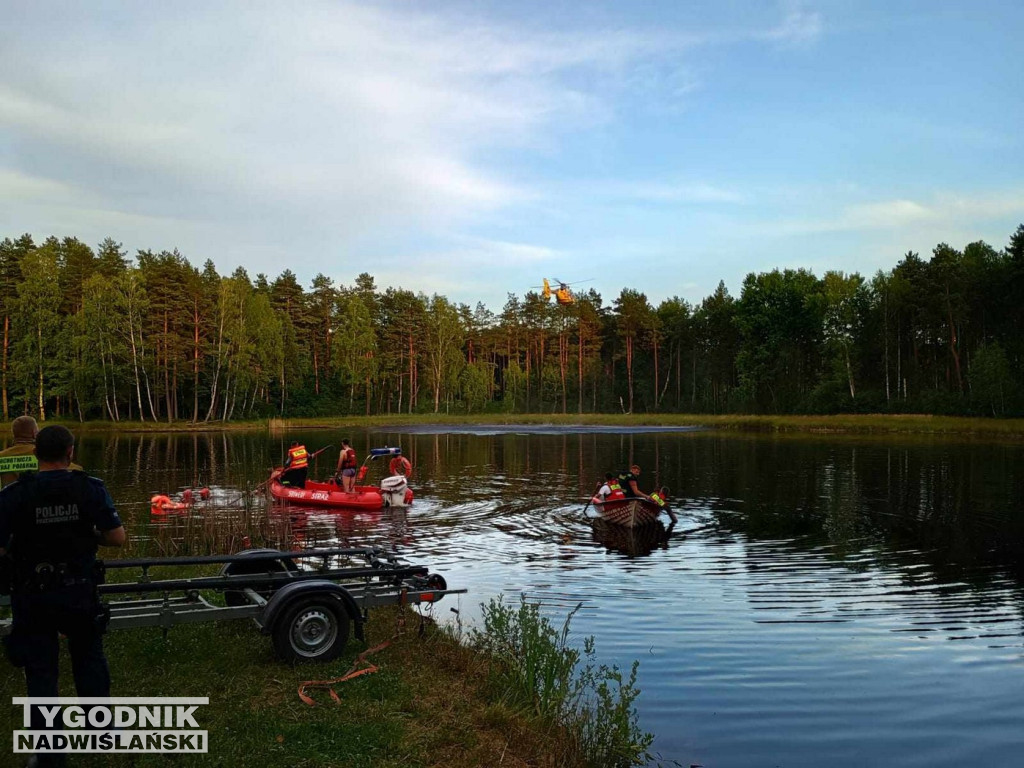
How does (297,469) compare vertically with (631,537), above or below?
above

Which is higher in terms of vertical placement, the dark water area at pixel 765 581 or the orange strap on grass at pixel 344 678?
the orange strap on grass at pixel 344 678

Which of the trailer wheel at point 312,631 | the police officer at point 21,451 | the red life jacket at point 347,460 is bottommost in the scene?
the trailer wheel at point 312,631

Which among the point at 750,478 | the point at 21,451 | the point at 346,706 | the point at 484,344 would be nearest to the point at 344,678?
the point at 346,706

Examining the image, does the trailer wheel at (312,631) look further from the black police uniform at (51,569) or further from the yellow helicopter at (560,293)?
the yellow helicopter at (560,293)

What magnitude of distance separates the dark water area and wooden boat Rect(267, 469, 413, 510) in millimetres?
764

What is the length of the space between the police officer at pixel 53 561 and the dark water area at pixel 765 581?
506 centimetres

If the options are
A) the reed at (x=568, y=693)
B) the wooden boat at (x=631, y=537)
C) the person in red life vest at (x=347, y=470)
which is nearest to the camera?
the reed at (x=568, y=693)

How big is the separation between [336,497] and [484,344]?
84.7 meters

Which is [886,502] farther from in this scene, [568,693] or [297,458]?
[568,693]

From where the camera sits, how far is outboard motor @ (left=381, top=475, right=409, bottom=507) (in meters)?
22.3

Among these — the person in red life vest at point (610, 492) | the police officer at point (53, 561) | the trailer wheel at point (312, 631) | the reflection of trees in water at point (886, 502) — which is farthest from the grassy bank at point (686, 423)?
the police officer at point (53, 561)

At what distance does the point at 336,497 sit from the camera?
22734mm

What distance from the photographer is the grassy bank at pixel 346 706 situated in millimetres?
5531

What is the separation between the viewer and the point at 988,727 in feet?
24.5
